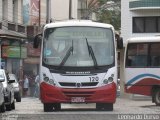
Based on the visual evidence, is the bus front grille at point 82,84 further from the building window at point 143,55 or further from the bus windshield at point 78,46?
the building window at point 143,55

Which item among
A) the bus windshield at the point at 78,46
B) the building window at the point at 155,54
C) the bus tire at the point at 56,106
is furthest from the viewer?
the building window at the point at 155,54

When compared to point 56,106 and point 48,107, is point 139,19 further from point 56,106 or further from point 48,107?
point 48,107

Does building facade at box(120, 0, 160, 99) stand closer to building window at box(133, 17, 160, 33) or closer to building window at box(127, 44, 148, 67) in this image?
building window at box(133, 17, 160, 33)

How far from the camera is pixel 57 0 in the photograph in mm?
64938

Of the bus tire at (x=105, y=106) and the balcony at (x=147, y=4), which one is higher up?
the balcony at (x=147, y=4)

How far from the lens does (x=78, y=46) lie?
2348cm

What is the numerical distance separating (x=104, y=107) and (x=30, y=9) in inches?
1162

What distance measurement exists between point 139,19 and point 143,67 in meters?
15.8

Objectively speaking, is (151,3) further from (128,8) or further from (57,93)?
(57,93)

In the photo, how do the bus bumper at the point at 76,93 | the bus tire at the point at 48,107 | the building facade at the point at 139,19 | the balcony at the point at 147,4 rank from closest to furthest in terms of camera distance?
the bus bumper at the point at 76,93 → the bus tire at the point at 48,107 → the balcony at the point at 147,4 → the building facade at the point at 139,19

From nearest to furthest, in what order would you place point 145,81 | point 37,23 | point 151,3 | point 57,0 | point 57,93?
1. point 57,93
2. point 145,81
3. point 151,3
4. point 37,23
5. point 57,0

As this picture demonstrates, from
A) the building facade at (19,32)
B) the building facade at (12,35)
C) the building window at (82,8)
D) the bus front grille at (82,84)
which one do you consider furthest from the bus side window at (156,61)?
the building window at (82,8)

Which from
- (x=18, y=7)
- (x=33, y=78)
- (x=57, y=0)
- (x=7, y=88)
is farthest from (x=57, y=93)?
(x=57, y=0)

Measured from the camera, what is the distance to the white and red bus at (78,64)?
22.9m
